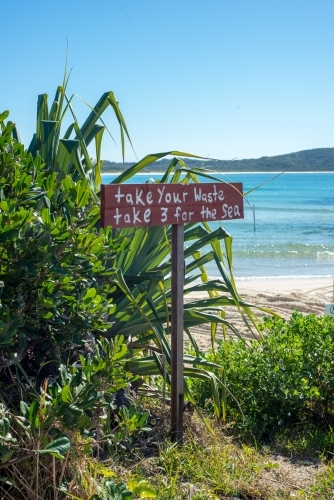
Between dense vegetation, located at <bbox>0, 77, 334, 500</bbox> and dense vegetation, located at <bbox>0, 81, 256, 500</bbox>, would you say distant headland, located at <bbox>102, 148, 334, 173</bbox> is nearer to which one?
dense vegetation, located at <bbox>0, 77, 334, 500</bbox>

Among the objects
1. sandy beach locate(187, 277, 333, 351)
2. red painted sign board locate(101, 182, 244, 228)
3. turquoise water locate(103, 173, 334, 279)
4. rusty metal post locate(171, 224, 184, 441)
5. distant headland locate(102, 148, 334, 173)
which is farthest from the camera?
distant headland locate(102, 148, 334, 173)

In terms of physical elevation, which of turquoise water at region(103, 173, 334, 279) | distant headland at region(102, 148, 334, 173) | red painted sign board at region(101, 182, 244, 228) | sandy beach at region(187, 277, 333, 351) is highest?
distant headland at region(102, 148, 334, 173)

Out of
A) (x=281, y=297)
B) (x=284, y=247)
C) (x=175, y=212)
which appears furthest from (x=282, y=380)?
(x=284, y=247)

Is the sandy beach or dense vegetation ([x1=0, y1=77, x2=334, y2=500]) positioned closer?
dense vegetation ([x1=0, y1=77, x2=334, y2=500])

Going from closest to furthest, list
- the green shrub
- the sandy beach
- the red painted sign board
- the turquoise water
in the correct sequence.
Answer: the red painted sign board → the green shrub → the sandy beach → the turquoise water

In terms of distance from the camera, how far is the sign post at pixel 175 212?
2.99m

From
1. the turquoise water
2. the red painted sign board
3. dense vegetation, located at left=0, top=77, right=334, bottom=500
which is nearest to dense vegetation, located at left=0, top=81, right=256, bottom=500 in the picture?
dense vegetation, located at left=0, top=77, right=334, bottom=500

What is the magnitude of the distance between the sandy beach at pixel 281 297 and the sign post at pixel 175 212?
3.55m

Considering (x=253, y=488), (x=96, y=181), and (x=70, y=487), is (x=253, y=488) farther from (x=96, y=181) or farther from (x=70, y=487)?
(x=96, y=181)

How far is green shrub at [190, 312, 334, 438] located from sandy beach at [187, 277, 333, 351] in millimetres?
2908

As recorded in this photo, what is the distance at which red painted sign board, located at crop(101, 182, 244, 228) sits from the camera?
2.96 meters

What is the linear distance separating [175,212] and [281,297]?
7.81 m

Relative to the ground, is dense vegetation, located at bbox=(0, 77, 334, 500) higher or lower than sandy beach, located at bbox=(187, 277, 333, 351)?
higher

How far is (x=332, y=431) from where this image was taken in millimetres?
3617
